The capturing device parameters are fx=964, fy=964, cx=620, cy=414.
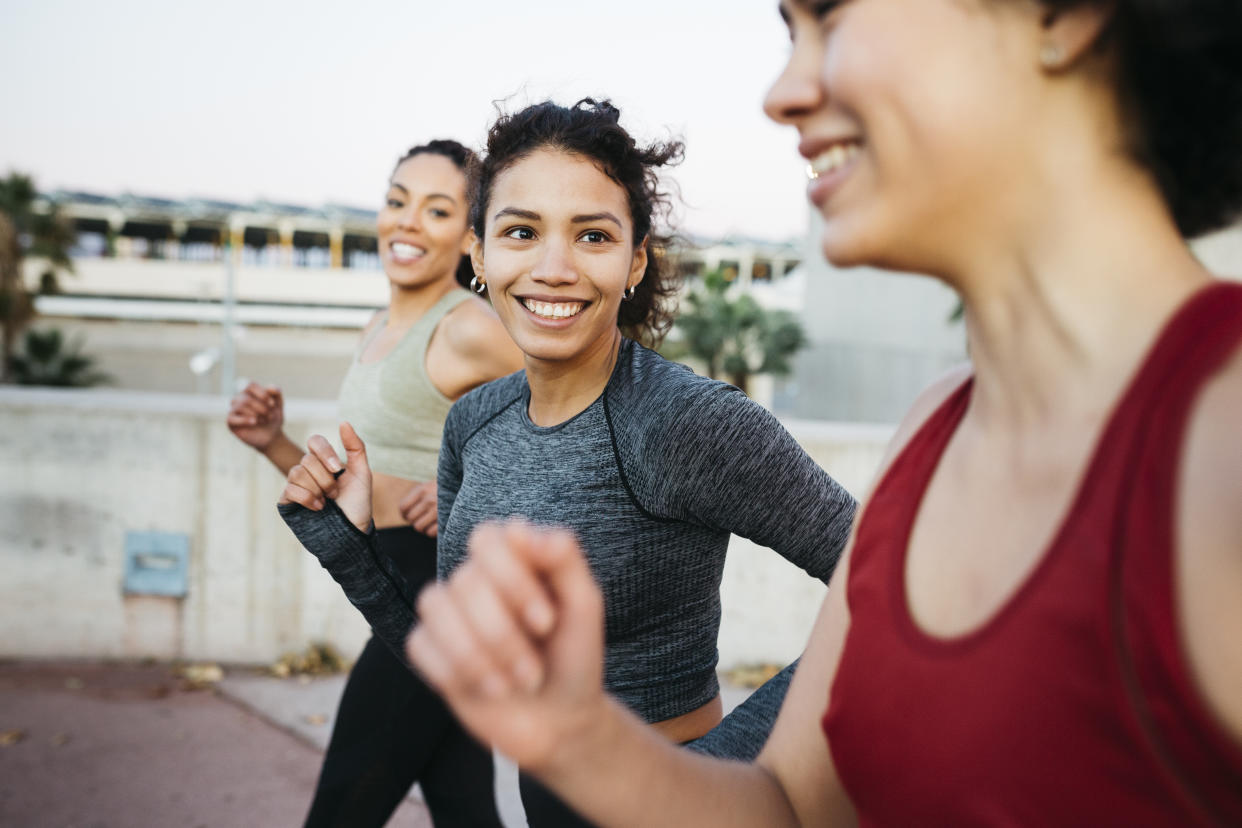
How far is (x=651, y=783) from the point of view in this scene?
964mm

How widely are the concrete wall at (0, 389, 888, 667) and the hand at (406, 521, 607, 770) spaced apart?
173 inches

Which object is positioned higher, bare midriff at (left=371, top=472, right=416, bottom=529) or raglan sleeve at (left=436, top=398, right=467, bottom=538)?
raglan sleeve at (left=436, top=398, right=467, bottom=538)

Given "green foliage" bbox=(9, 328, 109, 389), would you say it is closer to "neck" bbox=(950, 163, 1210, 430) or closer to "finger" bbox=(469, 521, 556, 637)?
"finger" bbox=(469, 521, 556, 637)

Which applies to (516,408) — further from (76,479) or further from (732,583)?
(76,479)

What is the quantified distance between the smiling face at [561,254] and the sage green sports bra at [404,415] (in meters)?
0.90

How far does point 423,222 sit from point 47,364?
892 inches

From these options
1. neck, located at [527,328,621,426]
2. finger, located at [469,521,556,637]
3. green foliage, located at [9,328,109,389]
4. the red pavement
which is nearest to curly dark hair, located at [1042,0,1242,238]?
finger, located at [469,521,556,637]

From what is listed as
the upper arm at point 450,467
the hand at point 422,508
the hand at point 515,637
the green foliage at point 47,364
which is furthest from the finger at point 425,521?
the green foliage at point 47,364

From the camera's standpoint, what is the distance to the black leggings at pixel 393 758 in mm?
2443

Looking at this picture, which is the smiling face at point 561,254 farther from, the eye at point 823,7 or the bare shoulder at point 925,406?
the eye at point 823,7

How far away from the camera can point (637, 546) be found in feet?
5.86

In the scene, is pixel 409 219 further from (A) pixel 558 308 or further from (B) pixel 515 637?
(B) pixel 515 637

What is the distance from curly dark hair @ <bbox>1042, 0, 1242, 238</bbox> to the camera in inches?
28.9

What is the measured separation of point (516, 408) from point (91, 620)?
4.06 m
